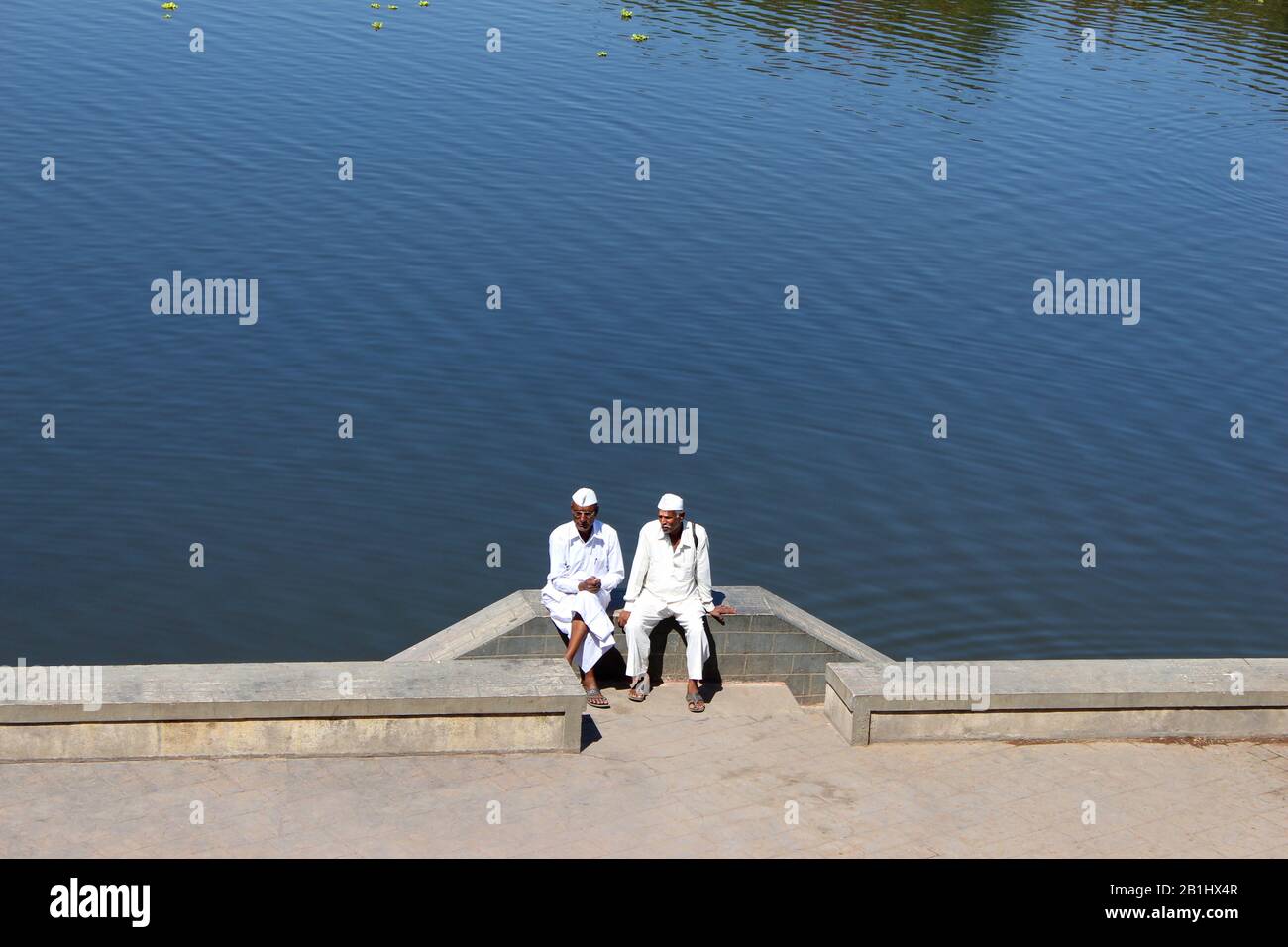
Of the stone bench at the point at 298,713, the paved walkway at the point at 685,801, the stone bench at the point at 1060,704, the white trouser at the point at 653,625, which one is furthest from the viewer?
the white trouser at the point at 653,625

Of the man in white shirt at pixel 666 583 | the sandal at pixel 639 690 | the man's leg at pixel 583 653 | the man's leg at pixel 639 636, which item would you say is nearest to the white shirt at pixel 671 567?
the man in white shirt at pixel 666 583

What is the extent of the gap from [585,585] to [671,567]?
69cm

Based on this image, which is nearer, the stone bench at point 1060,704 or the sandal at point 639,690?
the stone bench at point 1060,704

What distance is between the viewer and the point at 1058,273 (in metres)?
28.1

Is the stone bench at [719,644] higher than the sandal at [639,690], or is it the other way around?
the stone bench at [719,644]

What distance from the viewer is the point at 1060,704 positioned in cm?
1177

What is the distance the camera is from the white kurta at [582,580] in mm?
12469

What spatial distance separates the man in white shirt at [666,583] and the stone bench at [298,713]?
115 centimetres

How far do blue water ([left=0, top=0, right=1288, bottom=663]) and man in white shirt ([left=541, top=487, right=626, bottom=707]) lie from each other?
4.07 metres

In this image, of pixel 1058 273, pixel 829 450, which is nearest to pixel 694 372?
pixel 829 450

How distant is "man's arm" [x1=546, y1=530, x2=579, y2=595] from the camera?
41.3 feet

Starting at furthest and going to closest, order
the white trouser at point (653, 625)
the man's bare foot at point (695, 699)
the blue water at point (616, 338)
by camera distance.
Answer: the blue water at point (616, 338) → the white trouser at point (653, 625) → the man's bare foot at point (695, 699)

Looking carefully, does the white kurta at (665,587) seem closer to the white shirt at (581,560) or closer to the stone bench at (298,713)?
the white shirt at (581,560)
